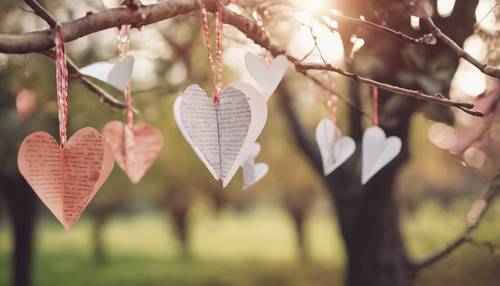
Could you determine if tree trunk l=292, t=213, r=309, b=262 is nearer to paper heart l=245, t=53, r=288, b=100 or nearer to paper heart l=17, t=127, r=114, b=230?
paper heart l=245, t=53, r=288, b=100

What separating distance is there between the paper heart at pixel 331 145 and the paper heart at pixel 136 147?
1.86 feet

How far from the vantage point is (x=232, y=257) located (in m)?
17.6

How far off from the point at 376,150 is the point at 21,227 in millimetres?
8149

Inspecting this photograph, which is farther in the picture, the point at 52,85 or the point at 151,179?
the point at 151,179

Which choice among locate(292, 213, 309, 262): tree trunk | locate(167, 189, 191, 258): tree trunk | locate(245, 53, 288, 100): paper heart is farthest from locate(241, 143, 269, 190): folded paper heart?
locate(292, 213, 309, 262): tree trunk

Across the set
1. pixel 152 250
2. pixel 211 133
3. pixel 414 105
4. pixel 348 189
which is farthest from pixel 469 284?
pixel 152 250

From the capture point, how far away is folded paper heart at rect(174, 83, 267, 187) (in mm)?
1390

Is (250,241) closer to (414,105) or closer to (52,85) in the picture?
(52,85)

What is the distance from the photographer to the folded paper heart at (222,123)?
1.39 m

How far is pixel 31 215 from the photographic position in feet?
29.4

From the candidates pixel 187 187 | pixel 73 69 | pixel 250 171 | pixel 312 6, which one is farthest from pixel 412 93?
pixel 187 187

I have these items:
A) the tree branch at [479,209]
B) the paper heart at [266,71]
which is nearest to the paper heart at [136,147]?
the paper heart at [266,71]

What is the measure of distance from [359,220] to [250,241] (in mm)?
18667

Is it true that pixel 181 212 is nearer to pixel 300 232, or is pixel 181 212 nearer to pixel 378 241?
pixel 300 232
